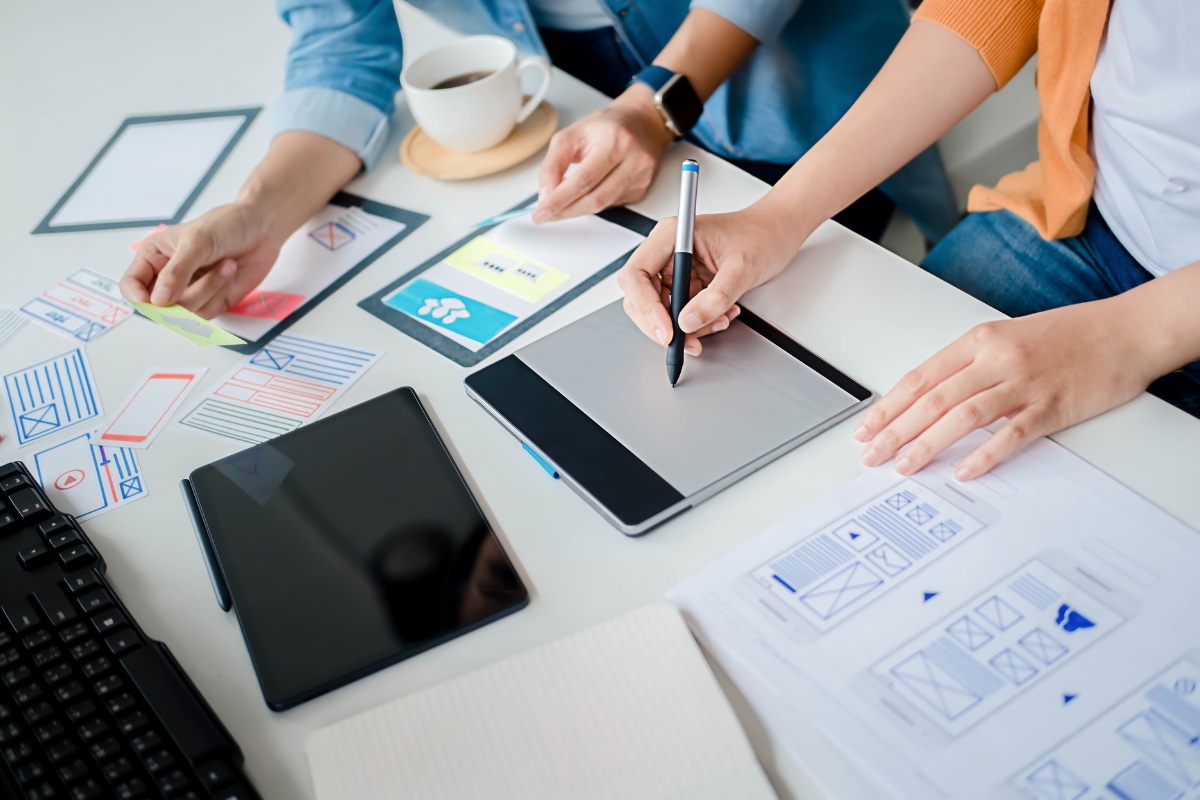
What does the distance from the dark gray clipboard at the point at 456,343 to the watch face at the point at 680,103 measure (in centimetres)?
15

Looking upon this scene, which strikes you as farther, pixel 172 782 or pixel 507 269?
pixel 507 269

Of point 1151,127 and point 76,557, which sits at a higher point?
point 1151,127

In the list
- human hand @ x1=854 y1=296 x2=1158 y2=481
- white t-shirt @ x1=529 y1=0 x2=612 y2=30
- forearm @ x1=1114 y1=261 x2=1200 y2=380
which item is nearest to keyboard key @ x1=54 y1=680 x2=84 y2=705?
human hand @ x1=854 y1=296 x2=1158 y2=481

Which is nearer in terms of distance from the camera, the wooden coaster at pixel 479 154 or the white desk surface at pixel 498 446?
the white desk surface at pixel 498 446

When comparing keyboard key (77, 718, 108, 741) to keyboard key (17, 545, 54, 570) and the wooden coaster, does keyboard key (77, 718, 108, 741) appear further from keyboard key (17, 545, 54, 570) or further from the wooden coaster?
the wooden coaster

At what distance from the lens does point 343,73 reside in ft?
3.29

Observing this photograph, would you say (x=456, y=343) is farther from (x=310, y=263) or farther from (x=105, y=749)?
(x=105, y=749)

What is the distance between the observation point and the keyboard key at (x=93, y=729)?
0.47 m

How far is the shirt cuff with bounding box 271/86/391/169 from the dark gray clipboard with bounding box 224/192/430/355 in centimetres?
7

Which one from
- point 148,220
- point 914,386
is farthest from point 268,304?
point 914,386

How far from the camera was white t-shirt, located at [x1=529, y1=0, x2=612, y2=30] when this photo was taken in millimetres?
1165

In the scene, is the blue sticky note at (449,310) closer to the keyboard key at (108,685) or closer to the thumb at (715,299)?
the thumb at (715,299)

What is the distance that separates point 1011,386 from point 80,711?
0.66 meters

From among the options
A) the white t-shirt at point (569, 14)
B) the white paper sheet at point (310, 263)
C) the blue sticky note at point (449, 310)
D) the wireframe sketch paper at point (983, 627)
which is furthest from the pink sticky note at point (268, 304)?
the white t-shirt at point (569, 14)
